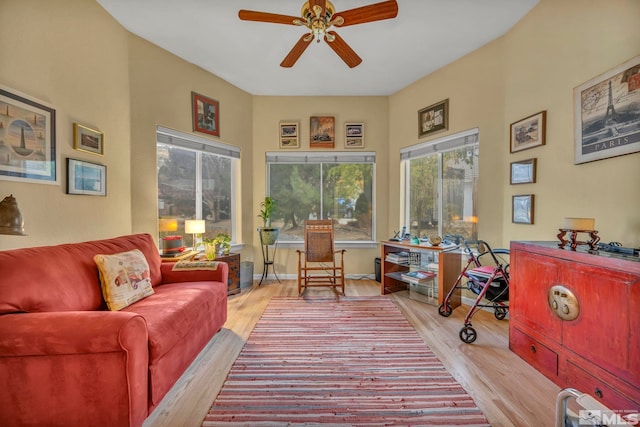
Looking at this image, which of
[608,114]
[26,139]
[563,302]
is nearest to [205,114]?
[26,139]

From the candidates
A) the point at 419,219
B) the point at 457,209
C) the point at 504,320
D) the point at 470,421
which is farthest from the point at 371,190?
the point at 470,421

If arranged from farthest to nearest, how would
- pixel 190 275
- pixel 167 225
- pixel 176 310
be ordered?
pixel 167 225 < pixel 190 275 < pixel 176 310

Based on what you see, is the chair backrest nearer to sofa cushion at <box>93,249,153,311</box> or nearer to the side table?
the side table

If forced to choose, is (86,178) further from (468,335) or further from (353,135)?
(468,335)

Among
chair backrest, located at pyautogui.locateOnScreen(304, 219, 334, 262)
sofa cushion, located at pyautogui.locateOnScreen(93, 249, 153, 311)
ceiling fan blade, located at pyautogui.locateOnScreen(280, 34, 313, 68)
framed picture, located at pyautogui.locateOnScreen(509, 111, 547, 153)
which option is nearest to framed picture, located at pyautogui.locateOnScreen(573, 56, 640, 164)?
framed picture, located at pyautogui.locateOnScreen(509, 111, 547, 153)

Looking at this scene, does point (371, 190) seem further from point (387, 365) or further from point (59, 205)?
point (59, 205)

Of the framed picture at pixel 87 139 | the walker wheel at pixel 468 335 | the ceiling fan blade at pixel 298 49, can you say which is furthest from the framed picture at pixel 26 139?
the walker wheel at pixel 468 335

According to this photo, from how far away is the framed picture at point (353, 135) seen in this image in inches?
172

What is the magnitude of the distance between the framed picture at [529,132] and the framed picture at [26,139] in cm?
428

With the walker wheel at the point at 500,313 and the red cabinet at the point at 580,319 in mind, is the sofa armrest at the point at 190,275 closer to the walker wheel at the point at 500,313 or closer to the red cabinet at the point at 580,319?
the red cabinet at the point at 580,319

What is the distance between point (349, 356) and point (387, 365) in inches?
12.3

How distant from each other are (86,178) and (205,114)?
5.88 ft

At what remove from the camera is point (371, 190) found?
4469 millimetres

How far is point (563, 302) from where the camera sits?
1.73 m
